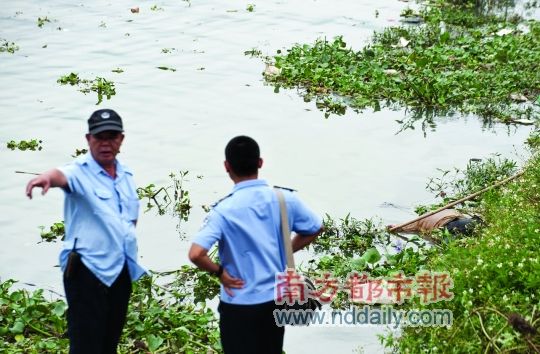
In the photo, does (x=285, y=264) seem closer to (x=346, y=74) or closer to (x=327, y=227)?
(x=327, y=227)

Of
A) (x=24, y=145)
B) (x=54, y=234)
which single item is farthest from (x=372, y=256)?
(x=24, y=145)

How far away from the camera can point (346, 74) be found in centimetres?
1452

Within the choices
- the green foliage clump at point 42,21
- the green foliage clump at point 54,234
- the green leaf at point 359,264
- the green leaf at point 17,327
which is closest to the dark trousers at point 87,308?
the green leaf at point 17,327

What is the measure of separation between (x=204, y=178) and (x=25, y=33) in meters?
9.23

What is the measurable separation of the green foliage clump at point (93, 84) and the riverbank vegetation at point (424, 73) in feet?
9.38

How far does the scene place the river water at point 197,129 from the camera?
30.3 ft

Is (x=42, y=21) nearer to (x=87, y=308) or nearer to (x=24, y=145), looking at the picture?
(x=24, y=145)

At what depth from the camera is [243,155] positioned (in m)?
4.51

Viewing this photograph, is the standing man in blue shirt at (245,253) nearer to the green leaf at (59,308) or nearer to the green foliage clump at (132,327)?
the green foliage clump at (132,327)

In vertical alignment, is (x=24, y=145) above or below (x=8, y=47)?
below

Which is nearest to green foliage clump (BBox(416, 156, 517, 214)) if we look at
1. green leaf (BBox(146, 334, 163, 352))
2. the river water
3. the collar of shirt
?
the river water

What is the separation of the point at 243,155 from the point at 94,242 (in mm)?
1005

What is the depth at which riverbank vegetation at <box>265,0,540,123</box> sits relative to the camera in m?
13.6

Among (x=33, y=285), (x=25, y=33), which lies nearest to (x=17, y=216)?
(x=33, y=285)
